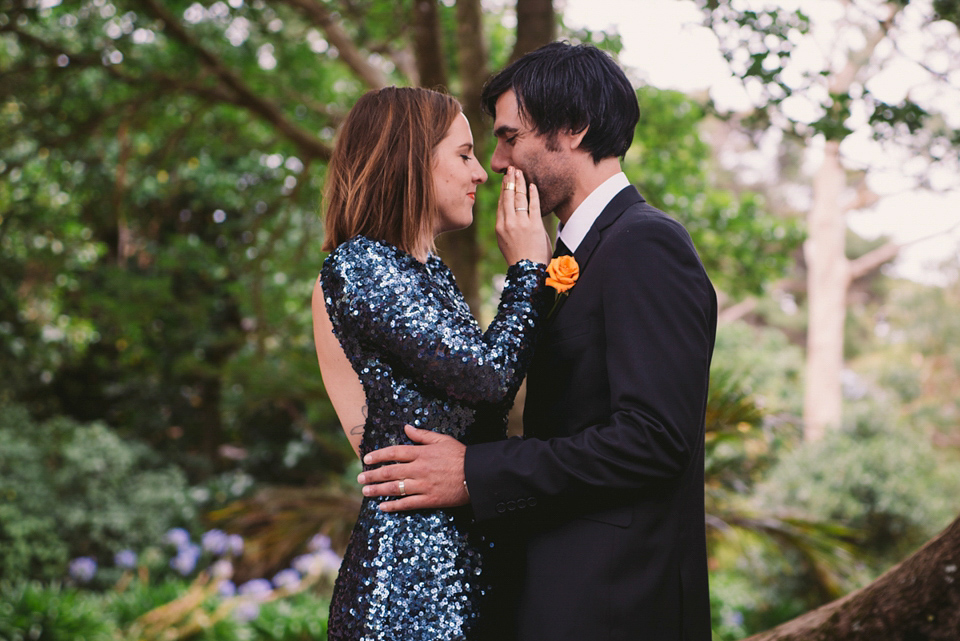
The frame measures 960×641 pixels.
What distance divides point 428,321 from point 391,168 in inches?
16.7

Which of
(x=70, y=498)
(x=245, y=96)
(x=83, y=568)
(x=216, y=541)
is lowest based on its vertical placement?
(x=83, y=568)

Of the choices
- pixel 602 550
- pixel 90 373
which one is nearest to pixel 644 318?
pixel 602 550

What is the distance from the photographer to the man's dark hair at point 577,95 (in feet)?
6.32

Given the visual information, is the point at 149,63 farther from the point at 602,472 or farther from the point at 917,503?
the point at 917,503

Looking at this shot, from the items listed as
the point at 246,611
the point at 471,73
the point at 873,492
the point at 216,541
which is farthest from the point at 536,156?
the point at 873,492

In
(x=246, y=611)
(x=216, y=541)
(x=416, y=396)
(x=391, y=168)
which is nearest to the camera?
(x=416, y=396)

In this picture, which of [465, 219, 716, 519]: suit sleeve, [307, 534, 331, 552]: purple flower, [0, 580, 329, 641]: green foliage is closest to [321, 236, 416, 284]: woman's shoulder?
[465, 219, 716, 519]: suit sleeve

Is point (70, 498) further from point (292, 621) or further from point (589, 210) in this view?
point (589, 210)

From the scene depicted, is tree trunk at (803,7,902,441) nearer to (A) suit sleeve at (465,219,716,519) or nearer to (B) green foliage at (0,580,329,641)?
(B) green foliage at (0,580,329,641)

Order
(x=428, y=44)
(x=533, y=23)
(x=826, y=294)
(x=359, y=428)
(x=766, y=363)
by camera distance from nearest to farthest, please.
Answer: (x=359, y=428) → (x=533, y=23) → (x=428, y=44) → (x=766, y=363) → (x=826, y=294)

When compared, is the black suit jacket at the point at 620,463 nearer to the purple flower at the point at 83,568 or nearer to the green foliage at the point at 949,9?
the green foliage at the point at 949,9

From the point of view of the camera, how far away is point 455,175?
1.95 meters

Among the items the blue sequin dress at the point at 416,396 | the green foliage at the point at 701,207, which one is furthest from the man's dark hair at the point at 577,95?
the green foliage at the point at 701,207

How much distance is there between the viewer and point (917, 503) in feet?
22.7
